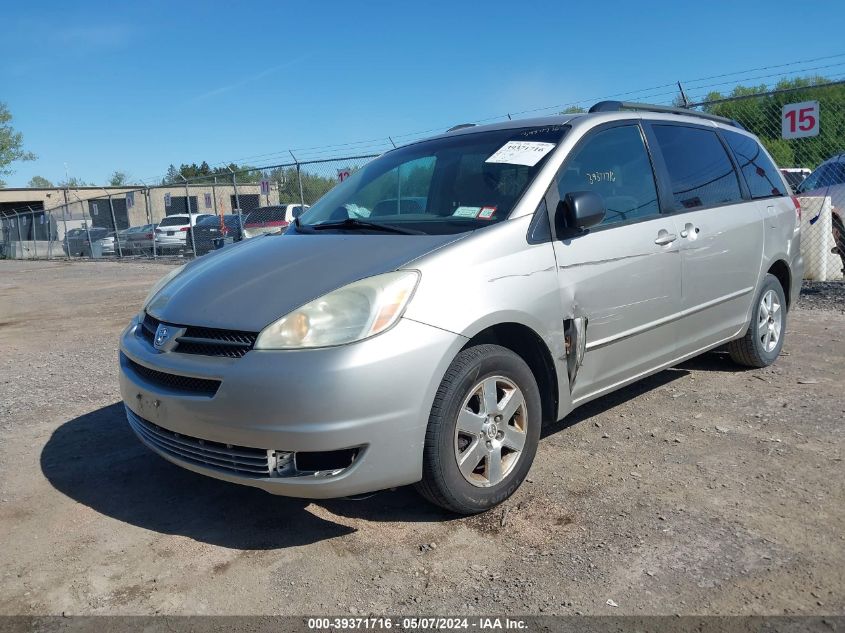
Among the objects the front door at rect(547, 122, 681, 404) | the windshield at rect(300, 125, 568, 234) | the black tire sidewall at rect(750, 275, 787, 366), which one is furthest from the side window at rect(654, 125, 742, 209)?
the windshield at rect(300, 125, 568, 234)

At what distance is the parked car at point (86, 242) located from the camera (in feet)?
83.9

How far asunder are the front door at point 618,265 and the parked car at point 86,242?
2444 centimetres

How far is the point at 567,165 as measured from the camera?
354cm

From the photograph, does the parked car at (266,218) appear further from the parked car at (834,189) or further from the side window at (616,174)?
the side window at (616,174)

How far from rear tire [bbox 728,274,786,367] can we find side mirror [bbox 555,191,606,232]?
2.18 metres

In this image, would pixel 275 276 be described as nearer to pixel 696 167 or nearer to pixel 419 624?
pixel 419 624

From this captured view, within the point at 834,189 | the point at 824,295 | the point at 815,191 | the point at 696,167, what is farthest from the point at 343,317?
the point at 815,191

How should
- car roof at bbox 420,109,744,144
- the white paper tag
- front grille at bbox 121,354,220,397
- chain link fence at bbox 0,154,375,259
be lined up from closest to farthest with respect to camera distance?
front grille at bbox 121,354,220,397 → the white paper tag → car roof at bbox 420,109,744,144 → chain link fence at bbox 0,154,375,259

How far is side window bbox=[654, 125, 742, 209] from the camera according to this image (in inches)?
167

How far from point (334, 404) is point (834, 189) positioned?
8666 millimetres

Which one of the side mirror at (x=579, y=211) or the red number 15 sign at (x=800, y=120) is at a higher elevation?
the red number 15 sign at (x=800, y=120)

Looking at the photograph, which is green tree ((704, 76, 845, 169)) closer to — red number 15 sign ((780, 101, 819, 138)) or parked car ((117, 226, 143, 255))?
red number 15 sign ((780, 101, 819, 138))

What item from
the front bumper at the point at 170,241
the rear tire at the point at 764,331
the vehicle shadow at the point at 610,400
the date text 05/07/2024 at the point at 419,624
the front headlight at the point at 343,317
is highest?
the front headlight at the point at 343,317

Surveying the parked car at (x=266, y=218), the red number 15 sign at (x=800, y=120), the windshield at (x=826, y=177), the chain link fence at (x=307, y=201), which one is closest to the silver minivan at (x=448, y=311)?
the chain link fence at (x=307, y=201)
